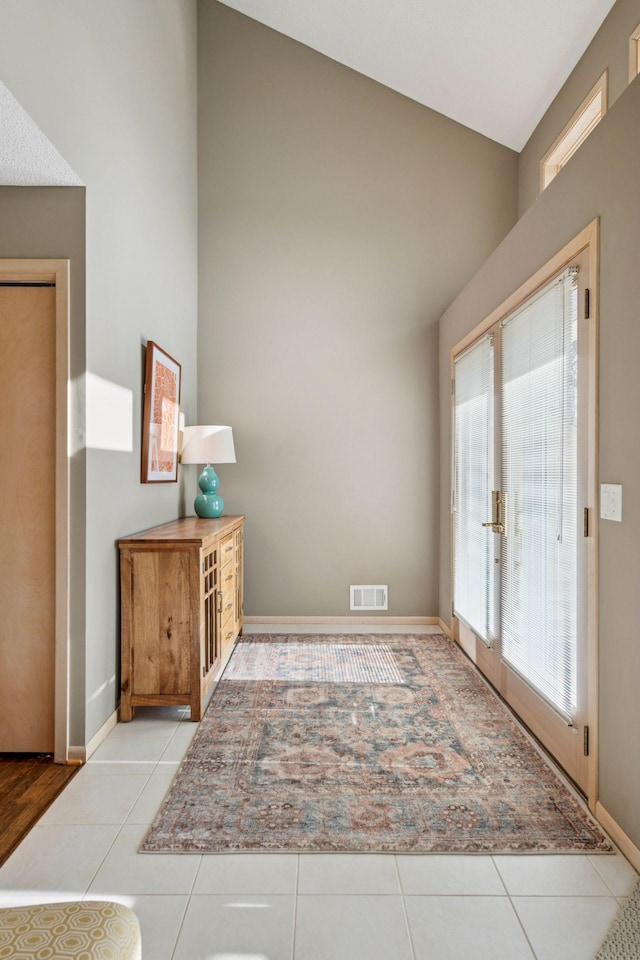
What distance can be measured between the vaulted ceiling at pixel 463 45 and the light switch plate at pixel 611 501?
9.11ft

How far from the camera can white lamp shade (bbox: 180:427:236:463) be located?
402 cm

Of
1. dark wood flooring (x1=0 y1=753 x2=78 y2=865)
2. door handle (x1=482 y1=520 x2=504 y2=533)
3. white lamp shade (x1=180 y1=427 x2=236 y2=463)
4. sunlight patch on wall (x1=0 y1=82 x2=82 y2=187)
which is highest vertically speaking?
sunlight patch on wall (x1=0 y1=82 x2=82 y2=187)

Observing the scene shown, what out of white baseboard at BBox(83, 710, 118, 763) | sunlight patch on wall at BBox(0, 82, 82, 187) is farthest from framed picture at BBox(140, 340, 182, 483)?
white baseboard at BBox(83, 710, 118, 763)

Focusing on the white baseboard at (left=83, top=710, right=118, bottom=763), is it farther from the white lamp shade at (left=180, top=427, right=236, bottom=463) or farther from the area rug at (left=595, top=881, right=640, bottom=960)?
the area rug at (left=595, top=881, right=640, bottom=960)

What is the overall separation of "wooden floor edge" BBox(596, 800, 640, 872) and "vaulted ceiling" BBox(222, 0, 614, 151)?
3.74 m

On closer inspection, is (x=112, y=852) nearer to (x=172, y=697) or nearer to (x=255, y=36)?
(x=172, y=697)

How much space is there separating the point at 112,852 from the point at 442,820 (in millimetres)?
1047

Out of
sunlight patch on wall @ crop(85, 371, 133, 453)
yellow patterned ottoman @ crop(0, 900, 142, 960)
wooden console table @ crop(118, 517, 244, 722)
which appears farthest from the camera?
wooden console table @ crop(118, 517, 244, 722)

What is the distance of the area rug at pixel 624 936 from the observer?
4.68ft

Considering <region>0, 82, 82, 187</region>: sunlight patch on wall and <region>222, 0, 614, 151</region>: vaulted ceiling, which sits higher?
<region>222, 0, 614, 151</region>: vaulted ceiling

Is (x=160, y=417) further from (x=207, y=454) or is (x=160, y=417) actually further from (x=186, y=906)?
(x=186, y=906)

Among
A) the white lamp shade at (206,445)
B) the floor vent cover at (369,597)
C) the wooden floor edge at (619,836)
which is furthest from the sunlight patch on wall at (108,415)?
the wooden floor edge at (619,836)

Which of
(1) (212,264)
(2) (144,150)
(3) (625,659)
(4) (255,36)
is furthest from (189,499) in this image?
(4) (255,36)

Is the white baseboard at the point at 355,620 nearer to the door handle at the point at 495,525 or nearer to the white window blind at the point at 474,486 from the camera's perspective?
the white window blind at the point at 474,486
